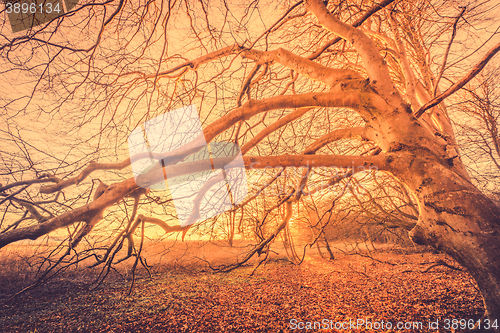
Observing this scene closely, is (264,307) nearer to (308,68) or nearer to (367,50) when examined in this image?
(308,68)

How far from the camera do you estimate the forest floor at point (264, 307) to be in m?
1.89

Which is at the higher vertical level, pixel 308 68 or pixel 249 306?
pixel 308 68

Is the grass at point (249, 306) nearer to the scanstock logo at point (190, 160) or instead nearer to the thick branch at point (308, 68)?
the scanstock logo at point (190, 160)

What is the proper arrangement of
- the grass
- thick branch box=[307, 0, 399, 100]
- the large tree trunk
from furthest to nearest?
the grass → thick branch box=[307, 0, 399, 100] → the large tree trunk

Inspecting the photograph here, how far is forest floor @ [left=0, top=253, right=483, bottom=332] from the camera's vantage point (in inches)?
74.6

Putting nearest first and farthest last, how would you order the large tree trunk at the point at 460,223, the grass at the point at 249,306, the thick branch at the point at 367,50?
the large tree trunk at the point at 460,223 < the thick branch at the point at 367,50 < the grass at the point at 249,306

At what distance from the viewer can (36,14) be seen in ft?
4.82

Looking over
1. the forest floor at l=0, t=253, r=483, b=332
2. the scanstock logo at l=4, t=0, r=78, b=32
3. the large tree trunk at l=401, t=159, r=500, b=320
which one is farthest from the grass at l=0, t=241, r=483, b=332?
the scanstock logo at l=4, t=0, r=78, b=32

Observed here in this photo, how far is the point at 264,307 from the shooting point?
2.56m

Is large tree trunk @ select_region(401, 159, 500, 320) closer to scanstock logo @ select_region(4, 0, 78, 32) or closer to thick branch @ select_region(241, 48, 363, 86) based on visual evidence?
thick branch @ select_region(241, 48, 363, 86)

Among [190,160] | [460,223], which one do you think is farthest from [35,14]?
[460,223]

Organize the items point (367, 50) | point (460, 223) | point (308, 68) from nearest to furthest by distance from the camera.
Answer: point (460, 223) → point (367, 50) → point (308, 68)

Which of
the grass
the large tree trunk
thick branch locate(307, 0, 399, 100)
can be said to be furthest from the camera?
the grass

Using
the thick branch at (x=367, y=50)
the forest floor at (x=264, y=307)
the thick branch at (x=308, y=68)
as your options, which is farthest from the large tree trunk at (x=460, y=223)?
the thick branch at (x=308, y=68)
